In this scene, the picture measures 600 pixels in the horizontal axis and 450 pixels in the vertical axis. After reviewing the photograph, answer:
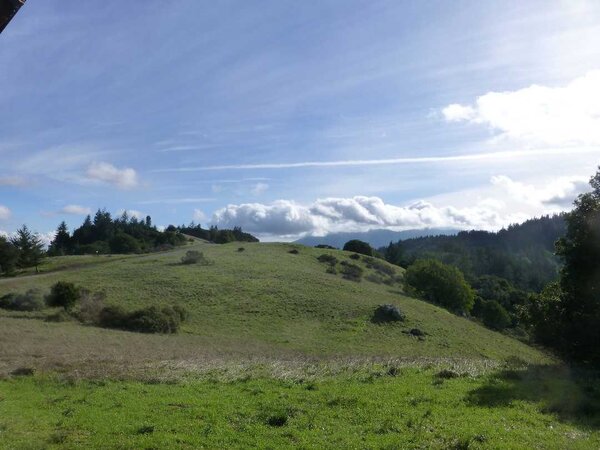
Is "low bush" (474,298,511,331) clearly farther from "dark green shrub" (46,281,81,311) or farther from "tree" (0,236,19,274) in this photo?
"tree" (0,236,19,274)

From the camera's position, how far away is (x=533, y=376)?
704 inches

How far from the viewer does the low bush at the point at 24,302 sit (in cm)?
4509

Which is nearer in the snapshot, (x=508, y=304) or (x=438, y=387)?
(x=438, y=387)

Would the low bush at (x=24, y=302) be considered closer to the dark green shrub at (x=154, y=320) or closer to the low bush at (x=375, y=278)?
the dark green shrub at (x=154, y=320)

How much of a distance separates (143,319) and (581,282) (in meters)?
32.2

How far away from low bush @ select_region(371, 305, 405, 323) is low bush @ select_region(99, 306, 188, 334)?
69.3 feet

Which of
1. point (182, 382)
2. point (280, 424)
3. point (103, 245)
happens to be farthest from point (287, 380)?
point (103, 245)

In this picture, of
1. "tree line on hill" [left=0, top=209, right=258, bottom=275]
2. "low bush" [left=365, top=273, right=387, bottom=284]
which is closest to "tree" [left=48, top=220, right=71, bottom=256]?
"tree line on hill" [left=0, top=209, right=258, bottom=275]

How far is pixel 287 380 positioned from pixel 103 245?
142 metres

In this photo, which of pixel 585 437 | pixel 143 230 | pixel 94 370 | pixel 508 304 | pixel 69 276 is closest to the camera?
pixel 585 437

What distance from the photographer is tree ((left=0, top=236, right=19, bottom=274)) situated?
265 feet

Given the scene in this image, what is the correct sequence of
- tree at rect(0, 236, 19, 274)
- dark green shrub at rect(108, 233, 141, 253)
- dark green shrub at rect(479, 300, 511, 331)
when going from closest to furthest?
tree at rect(0, 236, 19, 274) → dark green shrub at rect(479, 300, 511, 331) → dark green shrub at rect(108, 233, 141, 253)

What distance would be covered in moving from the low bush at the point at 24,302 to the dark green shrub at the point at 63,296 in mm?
864

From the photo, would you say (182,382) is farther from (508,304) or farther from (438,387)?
(508,304)
